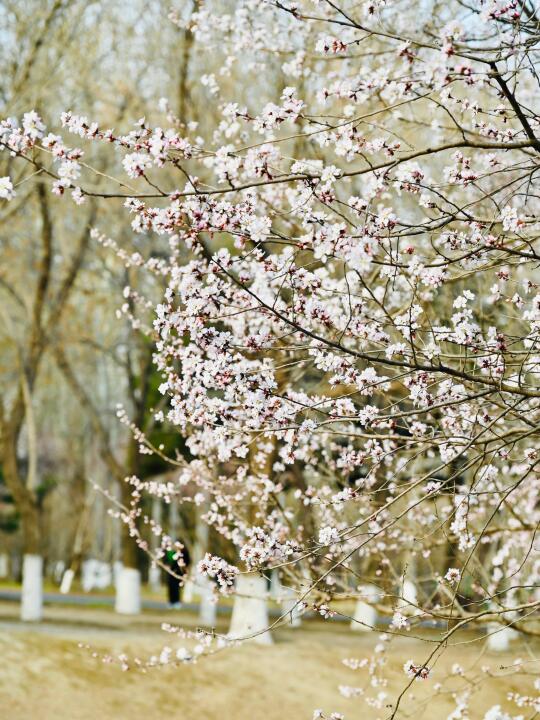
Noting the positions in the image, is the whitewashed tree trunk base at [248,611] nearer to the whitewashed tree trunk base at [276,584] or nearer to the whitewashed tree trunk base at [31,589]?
the whitewashed tree trunk base at [276,584]

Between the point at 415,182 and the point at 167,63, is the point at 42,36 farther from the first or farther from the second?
the point at 415,182

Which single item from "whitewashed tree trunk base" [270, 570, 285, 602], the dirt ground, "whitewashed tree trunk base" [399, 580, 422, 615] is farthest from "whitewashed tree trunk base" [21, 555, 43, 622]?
"whitewashed tree trunk base" [399, 580, 422, 615]

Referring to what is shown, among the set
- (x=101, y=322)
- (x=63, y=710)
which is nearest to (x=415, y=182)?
(x=63, y=710)

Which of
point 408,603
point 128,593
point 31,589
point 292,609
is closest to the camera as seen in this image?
point 292,609

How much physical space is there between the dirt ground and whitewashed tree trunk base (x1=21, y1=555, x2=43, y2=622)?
344 millimetres

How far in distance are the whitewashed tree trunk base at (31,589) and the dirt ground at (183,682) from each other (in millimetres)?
344

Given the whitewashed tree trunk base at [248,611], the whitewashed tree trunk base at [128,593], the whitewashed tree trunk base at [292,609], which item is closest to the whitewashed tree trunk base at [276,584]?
the whitewashed tree trunk base at [292,609]

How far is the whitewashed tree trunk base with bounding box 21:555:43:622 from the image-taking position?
16734 millimetres

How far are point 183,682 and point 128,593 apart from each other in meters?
6.29

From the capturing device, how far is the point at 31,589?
55.1 ft

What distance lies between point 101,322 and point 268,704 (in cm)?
1789

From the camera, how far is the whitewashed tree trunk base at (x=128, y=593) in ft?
67.5

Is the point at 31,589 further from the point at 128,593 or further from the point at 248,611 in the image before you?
the point at 128,593

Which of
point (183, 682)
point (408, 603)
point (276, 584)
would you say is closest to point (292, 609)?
point (408, 603)
